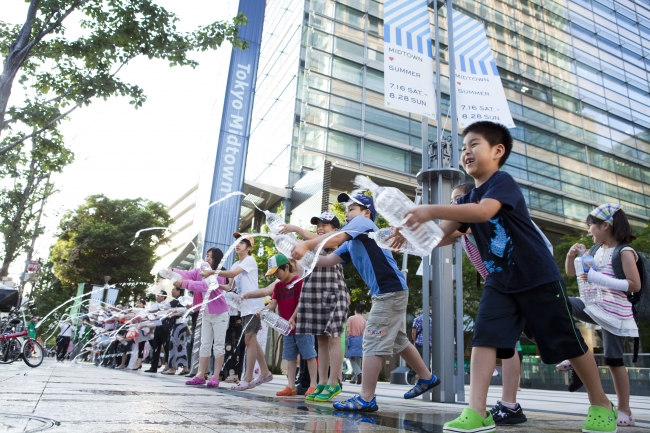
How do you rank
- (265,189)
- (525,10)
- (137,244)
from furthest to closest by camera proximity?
(525,10) < (137,244) < (265,189)

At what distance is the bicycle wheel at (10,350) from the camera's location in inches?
543

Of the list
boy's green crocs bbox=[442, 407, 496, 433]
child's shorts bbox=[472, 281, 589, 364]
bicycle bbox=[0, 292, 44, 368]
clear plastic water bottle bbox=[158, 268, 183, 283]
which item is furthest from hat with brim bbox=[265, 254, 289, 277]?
bicycle bbox=[0, 292, 44, 368]

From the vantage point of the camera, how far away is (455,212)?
246 cm

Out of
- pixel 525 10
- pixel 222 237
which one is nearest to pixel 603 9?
pixel 525 10

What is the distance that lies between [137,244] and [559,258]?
28.8 m

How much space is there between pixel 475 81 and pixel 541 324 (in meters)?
5.81

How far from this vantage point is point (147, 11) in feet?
31.7

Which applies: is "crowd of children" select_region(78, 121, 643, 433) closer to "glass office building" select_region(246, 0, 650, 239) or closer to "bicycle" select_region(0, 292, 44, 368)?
"bicycle" select_region(0, 292, 44, 368)

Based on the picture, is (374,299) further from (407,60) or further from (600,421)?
(407,60)

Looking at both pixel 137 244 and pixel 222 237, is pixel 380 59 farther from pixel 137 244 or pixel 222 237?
pixel 137 244

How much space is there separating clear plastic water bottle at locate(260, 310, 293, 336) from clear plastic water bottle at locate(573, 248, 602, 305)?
3.18m

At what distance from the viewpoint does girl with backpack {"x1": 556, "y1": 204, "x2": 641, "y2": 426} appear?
3.73 m

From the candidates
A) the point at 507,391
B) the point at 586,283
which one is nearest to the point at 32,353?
the point at 507,391

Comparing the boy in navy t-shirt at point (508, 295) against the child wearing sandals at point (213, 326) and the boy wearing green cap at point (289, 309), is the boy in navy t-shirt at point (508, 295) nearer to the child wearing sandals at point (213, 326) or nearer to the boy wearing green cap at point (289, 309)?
the boy wearing green cap at point (289, 309)
